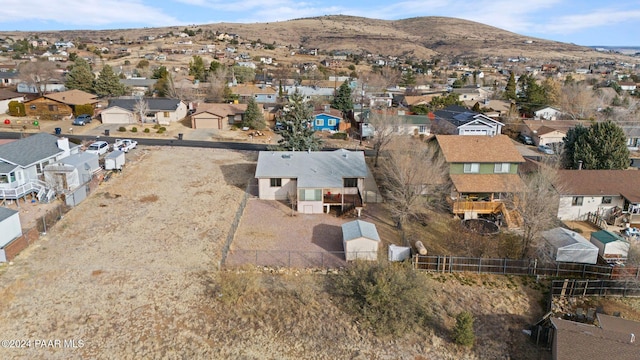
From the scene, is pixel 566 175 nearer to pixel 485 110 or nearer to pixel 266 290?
pixel 266 290

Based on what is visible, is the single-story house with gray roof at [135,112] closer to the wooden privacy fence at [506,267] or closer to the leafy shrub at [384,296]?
the leafy shrub at [384,296]

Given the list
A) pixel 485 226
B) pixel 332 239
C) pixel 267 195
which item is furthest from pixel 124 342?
pixel 485 226

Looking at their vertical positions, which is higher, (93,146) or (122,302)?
(93,146)

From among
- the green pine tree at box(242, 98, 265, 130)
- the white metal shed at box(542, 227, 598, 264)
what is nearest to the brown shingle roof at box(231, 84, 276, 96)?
the green pine tree at box(242, 98, 265, 130)

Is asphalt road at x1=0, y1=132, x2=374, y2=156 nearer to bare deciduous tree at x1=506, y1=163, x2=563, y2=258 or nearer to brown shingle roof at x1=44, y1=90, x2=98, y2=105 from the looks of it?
brown shingle roof at x1=44, y1=90, x2=98, y2=105

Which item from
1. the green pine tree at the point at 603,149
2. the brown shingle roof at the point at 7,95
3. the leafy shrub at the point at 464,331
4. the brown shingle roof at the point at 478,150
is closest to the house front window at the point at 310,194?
the brown shingle roof at the point at 478,150
